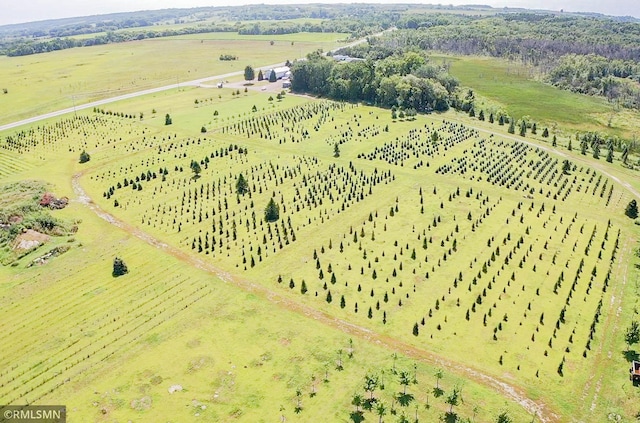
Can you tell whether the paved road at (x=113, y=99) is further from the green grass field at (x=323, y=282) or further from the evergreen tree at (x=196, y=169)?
the evergreen tree at (x=196, y=169)

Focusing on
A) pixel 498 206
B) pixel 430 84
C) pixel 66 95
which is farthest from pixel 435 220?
pixel 66 95

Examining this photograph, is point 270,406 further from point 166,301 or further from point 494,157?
point 494,157

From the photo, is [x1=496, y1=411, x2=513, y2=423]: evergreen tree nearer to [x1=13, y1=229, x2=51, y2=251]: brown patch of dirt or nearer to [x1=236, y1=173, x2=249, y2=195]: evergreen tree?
[x1=236, y1=173, x2=249, y2=195]: evergreen tree

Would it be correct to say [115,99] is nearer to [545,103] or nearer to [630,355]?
[545,103]

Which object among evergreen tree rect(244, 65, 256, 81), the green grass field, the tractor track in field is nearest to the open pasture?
the green grass field

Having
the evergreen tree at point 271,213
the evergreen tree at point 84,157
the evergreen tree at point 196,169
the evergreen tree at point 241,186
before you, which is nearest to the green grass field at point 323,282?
the evergreen tree at point 271,213

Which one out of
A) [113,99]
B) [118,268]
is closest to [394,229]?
[118,268]
